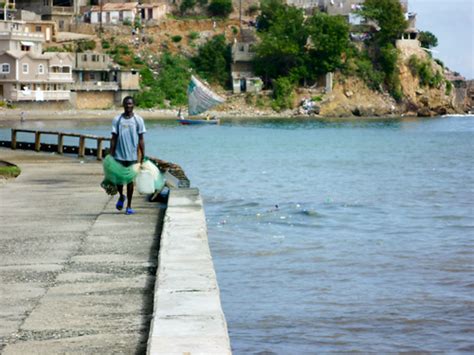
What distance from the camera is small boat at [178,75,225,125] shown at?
11006 cm

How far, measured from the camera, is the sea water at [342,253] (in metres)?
13.6

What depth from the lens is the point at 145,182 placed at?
18219 millimetres

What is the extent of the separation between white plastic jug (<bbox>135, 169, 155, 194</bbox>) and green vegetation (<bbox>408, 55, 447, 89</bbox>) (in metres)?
119

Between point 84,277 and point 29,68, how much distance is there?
9575 centimetres

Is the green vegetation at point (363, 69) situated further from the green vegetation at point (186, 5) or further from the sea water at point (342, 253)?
the sea water at point (342, 253)

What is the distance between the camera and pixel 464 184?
41656 mm

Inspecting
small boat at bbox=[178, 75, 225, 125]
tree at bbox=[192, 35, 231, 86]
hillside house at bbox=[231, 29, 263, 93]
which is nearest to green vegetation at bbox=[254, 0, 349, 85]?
hillside house at bbox=[231, 29, 263, 93]

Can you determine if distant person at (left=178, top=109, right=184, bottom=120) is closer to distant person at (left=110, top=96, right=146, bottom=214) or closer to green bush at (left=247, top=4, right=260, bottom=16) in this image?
green bush at (left=247, top=4, right=260, bottom=16)

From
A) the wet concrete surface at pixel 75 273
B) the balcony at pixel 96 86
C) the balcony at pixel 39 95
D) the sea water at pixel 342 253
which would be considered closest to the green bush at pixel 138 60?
the balcony at pixel 96 86

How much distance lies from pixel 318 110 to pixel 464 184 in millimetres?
86254

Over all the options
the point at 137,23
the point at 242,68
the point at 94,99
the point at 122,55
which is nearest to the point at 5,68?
the point at 94,99

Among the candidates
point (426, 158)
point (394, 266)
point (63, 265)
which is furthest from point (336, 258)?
point (426, 158)

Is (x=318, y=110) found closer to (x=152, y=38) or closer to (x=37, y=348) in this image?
(x=152, y=38)

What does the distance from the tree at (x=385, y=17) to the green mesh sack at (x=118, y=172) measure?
11539 cm
